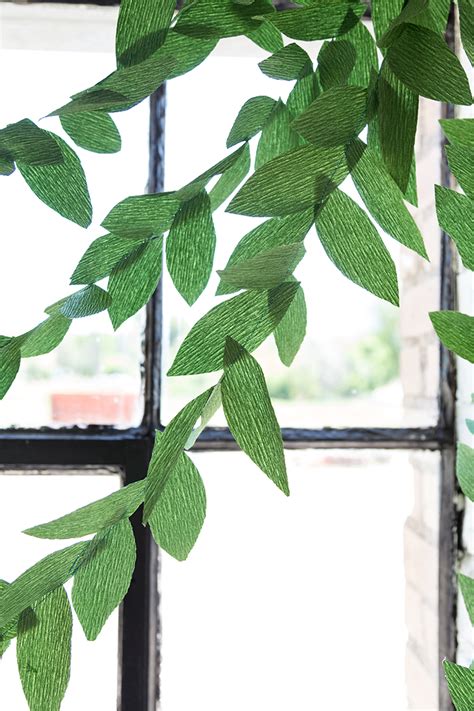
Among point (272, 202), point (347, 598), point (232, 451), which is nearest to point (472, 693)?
point (272, 202)

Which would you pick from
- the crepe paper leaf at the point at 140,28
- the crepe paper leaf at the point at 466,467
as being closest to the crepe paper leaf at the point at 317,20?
the crepe paper leaf at the point at 140,28

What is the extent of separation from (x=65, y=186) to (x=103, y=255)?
0.10 feet

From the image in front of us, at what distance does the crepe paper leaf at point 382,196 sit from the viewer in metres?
0.23

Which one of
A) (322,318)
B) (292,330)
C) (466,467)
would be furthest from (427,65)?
(322,318)

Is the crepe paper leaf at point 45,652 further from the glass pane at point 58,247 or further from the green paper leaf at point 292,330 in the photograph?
the glass pane at point 58,247

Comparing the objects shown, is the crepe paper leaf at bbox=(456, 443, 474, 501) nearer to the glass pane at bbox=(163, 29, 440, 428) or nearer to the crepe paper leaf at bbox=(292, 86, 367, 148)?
the crepe paper leaf at bbox=(292, 86, 367, 148)

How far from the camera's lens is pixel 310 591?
117 centimetres

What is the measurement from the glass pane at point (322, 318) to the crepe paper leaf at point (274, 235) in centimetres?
82

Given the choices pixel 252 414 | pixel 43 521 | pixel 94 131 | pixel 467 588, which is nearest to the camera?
pixel 252 414

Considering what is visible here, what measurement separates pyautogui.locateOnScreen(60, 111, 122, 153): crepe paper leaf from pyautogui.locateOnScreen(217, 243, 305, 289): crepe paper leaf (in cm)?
12

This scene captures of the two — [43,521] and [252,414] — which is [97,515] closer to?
[252,414]

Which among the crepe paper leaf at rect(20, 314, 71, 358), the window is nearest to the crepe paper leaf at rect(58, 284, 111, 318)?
the crepe paper leaf at rect(20, 314, 71, 358)

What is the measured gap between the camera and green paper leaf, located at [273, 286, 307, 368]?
0.97ft

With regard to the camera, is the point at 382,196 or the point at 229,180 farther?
the point at 229,180
